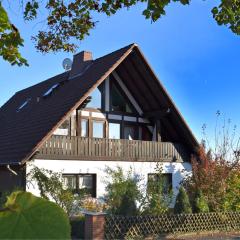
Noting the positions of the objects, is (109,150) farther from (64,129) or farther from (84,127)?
(64,129)

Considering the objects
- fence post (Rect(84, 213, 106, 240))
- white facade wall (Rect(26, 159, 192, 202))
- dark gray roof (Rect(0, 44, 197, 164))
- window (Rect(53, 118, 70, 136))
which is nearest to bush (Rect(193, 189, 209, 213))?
white facade wall (Rect(26, 159, 192, 202))

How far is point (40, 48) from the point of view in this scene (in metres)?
6.65

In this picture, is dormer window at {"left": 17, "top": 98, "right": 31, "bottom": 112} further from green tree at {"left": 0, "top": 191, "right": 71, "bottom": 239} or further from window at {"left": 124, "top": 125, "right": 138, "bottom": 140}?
green tree at {"left": 0, "top": 191, "right": 71, "bottom": 239}

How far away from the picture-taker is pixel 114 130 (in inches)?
880

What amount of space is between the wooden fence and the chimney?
33.5 feet

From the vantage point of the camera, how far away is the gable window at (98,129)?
21.4 meters

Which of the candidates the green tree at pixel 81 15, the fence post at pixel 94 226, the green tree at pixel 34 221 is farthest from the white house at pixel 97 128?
the green tree at pixel 34 221

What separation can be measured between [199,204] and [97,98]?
7.04 m

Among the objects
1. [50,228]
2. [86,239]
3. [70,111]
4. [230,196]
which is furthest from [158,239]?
[50,228]

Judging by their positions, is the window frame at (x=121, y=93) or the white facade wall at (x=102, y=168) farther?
the window frame at (x=121, y=93)

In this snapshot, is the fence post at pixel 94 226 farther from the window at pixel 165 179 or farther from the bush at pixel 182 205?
the window at pixel 165 179

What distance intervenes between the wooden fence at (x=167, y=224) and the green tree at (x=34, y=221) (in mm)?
13683

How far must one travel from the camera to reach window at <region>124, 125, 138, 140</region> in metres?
22.9

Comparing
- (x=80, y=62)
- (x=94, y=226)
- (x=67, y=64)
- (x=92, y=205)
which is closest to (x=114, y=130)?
(x=80, y=62)
